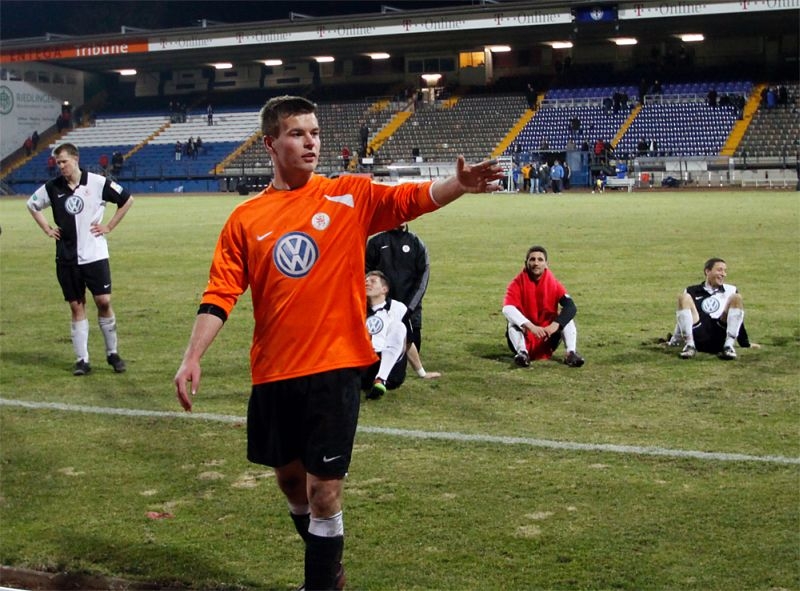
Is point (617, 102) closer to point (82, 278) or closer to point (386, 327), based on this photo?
point (82, 278)

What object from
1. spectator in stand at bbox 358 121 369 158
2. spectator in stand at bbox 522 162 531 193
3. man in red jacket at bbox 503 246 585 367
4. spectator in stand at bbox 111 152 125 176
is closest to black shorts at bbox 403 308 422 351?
man in red jacket at bbox 503 246 585 367

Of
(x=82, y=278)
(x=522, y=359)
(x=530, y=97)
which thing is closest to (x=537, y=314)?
(x=522, y=359)

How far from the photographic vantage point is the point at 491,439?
7.85 metres

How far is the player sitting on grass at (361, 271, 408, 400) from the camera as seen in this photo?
30.7 feet

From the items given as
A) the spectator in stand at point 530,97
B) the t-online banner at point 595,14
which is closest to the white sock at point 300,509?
the t-online banner at point 595,14

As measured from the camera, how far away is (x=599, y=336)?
476 inches

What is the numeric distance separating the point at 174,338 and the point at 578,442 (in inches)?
246

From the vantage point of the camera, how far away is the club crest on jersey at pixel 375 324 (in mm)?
9430

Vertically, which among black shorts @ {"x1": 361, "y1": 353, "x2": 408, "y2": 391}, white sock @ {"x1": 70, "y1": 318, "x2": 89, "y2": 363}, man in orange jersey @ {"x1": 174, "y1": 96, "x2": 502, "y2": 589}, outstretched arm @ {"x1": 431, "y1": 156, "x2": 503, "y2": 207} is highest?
outstretched arm @ {"x1": 431, "y1": 156, "x2": 503, "y2": 207}

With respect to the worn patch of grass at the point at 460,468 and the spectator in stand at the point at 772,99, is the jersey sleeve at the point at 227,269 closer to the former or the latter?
the worn patch of grass at the point at 460,468

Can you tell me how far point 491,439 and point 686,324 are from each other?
3.78 metres

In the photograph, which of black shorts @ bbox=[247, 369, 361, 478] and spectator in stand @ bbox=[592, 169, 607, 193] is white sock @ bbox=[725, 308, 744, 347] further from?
spectator in stand @ bbox=[592, 169, 607, 193]

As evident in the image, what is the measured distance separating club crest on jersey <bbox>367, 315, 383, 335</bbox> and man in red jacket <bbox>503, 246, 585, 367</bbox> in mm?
1675

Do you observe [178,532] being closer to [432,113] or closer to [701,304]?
[701,304]
